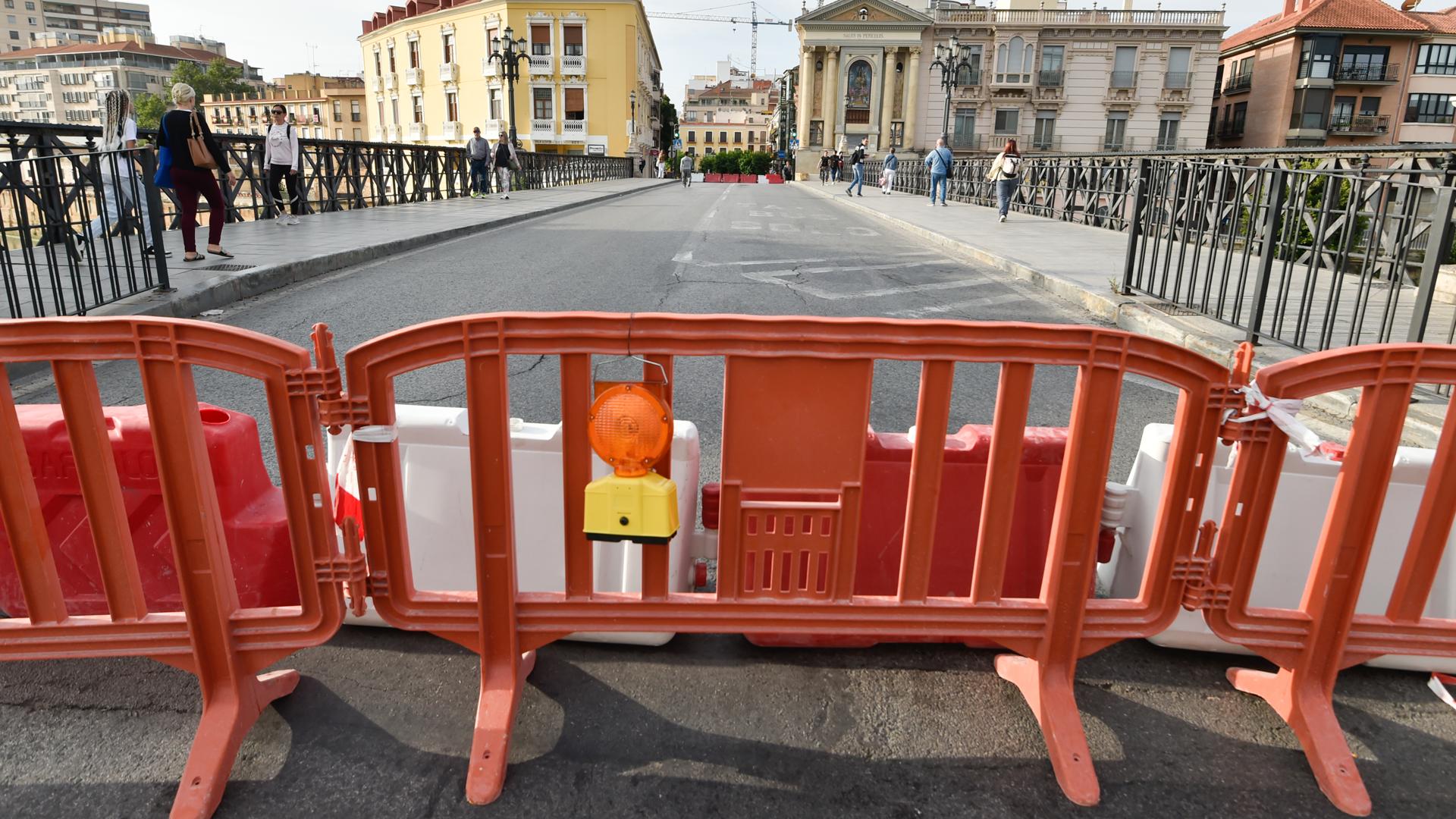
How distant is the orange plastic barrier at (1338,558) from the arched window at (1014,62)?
70.4 meters

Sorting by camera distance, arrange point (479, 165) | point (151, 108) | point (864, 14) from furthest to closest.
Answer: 1. point (151, 108)
2. point (864, 14)
3. point (479, 165)

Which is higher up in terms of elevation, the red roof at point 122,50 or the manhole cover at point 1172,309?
the red roof at point 122,50

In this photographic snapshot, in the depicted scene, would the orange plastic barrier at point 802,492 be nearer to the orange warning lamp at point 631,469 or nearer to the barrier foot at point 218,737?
the orange warning lamp at point 631,469

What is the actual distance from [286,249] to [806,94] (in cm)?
6803

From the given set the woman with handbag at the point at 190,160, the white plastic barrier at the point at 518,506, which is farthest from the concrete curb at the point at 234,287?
the white plastic barrier at the point at 518,506

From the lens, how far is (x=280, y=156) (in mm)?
14180

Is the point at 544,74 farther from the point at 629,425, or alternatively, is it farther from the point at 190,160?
the point at 629,425

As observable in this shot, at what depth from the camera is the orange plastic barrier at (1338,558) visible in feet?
7.00

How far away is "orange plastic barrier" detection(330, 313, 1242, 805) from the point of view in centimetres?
210

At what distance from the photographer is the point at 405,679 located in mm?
2580

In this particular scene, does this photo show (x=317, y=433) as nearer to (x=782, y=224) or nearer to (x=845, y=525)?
(x=845, y=525)

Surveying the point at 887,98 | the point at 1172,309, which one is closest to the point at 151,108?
the point at 887,98

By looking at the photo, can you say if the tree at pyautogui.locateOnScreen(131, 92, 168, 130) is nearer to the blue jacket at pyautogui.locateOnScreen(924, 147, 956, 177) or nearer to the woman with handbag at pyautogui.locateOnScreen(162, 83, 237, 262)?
the blue jacket at pyautogui.locateOnScreen(924, 147, 956, 177)

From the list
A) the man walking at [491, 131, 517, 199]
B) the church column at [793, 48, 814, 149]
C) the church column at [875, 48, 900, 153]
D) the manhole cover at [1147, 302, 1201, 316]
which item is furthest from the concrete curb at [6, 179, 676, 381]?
the church column at [793, 48, 814, 149]
